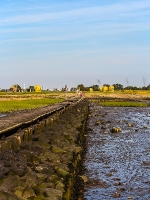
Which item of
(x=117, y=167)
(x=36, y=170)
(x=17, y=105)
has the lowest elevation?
(x=117, y=167)

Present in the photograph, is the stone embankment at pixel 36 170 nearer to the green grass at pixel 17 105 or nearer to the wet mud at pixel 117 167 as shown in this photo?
the wet mud at pixel 117 167

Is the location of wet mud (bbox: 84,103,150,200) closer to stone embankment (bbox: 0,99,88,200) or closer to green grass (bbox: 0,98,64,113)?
stone embankment (bbox: 0,99,88,200)

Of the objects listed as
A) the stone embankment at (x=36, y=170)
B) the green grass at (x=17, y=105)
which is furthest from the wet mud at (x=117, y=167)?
the green grass at (x=17, y=105)

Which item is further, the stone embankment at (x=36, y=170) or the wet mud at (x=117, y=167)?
the wet mud at (x=117, y=167)

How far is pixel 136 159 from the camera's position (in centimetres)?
1309

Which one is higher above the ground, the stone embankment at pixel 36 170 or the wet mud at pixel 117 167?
the stone embankment at pixel 36 170

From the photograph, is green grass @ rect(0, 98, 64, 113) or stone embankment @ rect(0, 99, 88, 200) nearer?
stone embankment @ rect(0, 99, 88, 200)

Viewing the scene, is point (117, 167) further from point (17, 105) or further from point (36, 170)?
point (17, 105)

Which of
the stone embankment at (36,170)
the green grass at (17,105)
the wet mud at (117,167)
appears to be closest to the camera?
the stone embankment at (36,170)

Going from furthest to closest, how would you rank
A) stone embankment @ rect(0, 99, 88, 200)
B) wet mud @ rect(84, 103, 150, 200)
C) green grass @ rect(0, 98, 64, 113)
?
green grass @ rect(0, 98, 64, 113)
wet mud @ rect(84, 103, 150, 200)
stone embankment @ rect(0, 99, 88, 200)

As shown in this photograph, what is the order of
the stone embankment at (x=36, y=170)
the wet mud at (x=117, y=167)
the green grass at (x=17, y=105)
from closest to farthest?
the stone embankment at (x=36, y=170) → the wet mud at (x=117, y=167) → the green grass at (x=17, y=105)

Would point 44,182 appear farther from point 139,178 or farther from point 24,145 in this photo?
point 139,178

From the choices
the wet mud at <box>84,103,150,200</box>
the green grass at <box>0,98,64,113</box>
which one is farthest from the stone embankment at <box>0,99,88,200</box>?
the green grass at <box>0,98,64,113</box>

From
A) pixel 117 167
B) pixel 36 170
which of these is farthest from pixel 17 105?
pixel 36 170
